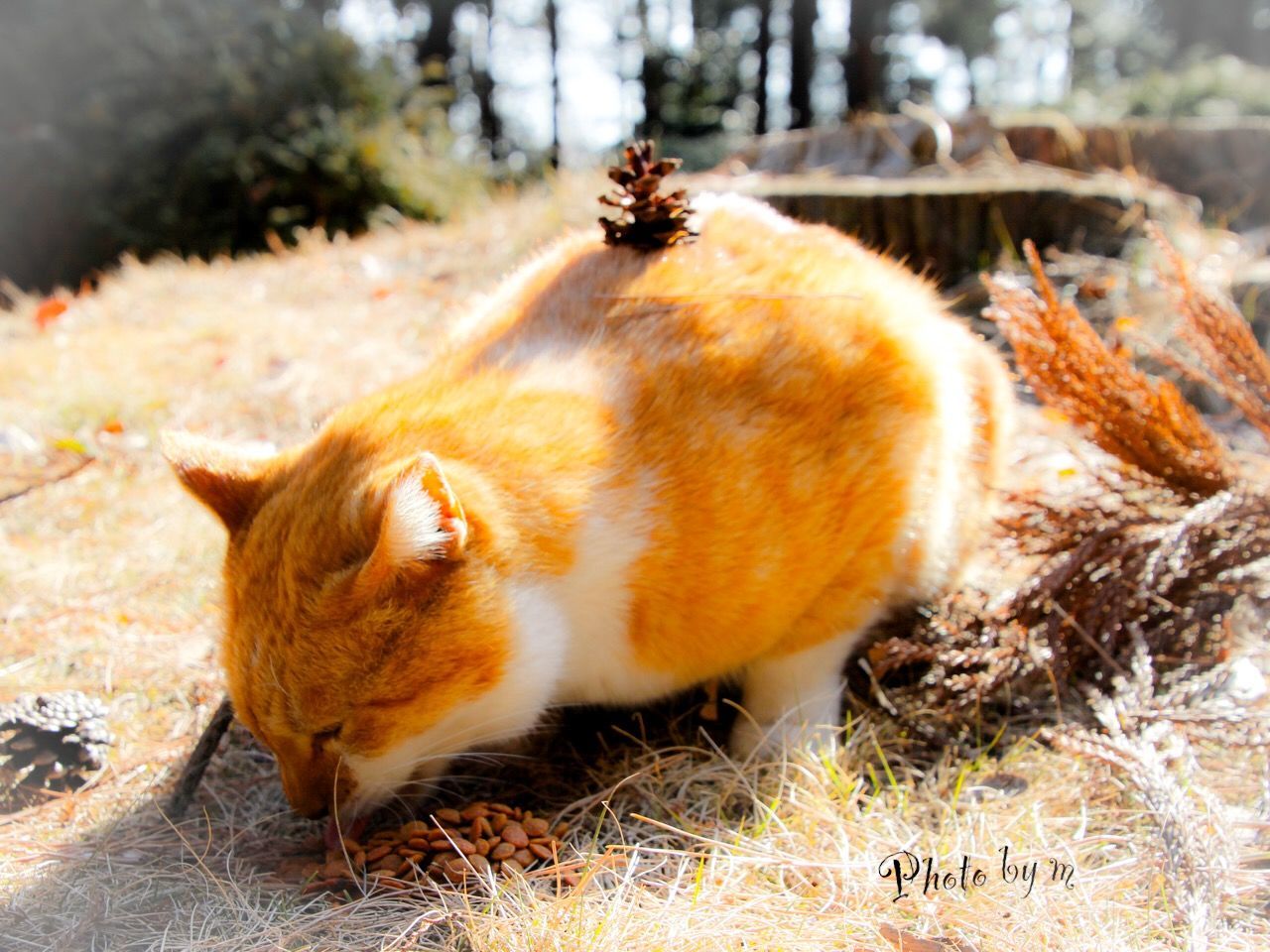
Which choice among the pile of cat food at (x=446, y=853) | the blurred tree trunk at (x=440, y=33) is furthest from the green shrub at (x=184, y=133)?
the pile of cat food at (x=446, y=853)

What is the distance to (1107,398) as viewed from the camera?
2359 millimetres

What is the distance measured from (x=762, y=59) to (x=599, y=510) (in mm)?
16901

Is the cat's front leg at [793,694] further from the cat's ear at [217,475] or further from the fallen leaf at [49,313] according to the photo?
the fallen leaf at [49,313]

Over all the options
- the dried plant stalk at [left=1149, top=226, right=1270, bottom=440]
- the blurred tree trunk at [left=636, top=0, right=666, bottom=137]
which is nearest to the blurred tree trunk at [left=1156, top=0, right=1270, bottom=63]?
the blurred tree trunk at [left=636, top=0, right=666, bottom=137]

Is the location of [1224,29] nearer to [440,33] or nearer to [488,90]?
[488,90]

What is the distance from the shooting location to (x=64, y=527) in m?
3.04

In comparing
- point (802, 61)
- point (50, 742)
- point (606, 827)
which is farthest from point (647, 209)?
point (802, 61)

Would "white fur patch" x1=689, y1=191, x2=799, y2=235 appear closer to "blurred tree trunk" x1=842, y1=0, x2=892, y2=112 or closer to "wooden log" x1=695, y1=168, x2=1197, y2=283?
"wooden log" x1=695, y1=168, x2=1197, y2=283

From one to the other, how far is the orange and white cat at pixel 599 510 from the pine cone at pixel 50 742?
494mm

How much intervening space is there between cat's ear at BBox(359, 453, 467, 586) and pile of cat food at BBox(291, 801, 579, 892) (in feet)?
1.58

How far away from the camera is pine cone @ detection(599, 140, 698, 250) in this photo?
227 cm

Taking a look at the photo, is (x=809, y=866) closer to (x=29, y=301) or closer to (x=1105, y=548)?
(x=1105, y=548)

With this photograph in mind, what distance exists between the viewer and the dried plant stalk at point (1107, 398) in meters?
2.33

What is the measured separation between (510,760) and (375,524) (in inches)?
29.7
